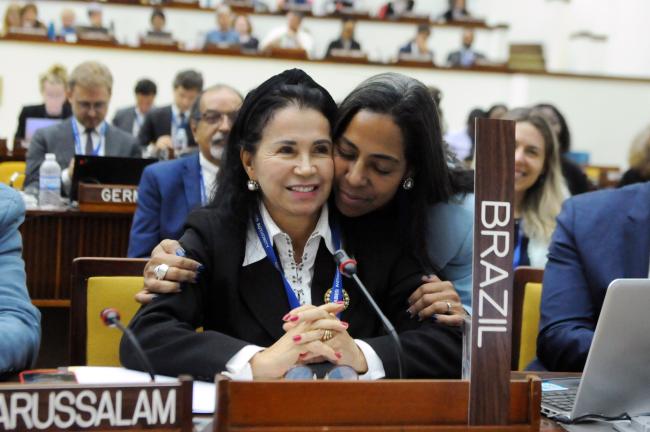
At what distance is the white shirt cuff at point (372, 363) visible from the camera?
1745 millimetres

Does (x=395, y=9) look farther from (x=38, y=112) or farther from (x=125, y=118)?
(x=38, y=112)

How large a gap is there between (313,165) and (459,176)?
0.50 metres

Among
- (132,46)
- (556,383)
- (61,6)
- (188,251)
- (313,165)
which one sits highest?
(61,6)

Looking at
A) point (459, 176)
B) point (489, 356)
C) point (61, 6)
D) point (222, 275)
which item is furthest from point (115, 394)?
point (61, 6)

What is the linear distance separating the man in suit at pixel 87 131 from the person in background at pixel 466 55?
6.34 m

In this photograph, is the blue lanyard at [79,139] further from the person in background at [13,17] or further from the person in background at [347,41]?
the person in background at [347,41]

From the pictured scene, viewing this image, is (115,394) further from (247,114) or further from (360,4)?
(360,4)

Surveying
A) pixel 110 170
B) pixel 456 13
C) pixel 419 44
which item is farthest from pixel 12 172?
pixel 456 13

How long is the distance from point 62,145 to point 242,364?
13.5 ft

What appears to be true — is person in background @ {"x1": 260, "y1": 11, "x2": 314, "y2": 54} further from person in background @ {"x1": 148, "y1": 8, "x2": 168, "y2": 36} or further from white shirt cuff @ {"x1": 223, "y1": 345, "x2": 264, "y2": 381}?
white shirt cuff @ {"x1": 223, "y1": 345, "x2": 264, "y2": 381}

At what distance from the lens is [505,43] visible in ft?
41.6

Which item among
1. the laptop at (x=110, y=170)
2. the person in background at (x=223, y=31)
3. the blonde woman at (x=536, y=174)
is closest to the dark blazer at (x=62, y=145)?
the laptop at (x=110, y=170)

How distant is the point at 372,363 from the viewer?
1754 mm

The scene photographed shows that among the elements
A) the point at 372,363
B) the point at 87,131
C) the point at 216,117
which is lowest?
the point at 372,363
